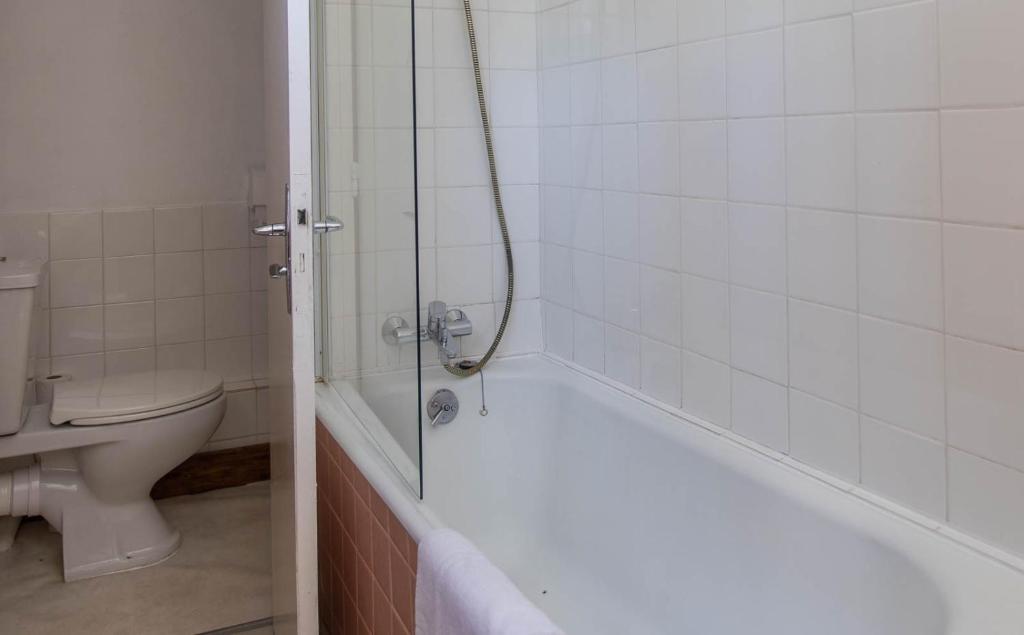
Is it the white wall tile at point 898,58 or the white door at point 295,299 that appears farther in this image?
the white door at point 295,299

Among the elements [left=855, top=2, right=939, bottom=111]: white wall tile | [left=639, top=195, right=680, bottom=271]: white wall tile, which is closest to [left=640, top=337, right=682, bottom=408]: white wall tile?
[left=639, top=195, right=680, bottom=271]: white wall tile

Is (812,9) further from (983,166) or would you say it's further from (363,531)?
(363,531)

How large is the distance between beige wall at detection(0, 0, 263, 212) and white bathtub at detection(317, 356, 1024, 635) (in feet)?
4.10

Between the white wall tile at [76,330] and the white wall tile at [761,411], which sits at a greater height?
the white wall tile at [76,330]

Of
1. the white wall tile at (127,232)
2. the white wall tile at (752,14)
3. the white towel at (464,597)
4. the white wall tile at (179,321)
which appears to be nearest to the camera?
the white towel at (464,597)

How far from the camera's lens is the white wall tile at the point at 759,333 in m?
1.44

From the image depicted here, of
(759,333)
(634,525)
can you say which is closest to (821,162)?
(759,333)

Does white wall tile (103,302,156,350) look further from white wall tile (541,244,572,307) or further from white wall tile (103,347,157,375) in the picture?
white wall tile (541,244,572,307)

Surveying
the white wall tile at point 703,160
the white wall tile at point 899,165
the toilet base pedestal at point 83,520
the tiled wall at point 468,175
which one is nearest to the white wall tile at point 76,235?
the toilet base pedestal at point 83,520

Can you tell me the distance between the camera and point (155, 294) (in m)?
2.74

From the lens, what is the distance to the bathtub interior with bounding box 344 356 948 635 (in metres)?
1.27

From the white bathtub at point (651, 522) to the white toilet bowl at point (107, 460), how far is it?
0.63 meters

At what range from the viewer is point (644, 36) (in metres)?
1.75

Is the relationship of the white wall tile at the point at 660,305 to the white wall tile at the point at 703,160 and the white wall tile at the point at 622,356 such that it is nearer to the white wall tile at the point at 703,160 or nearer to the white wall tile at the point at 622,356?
the white wall tile at the point at 622,356
